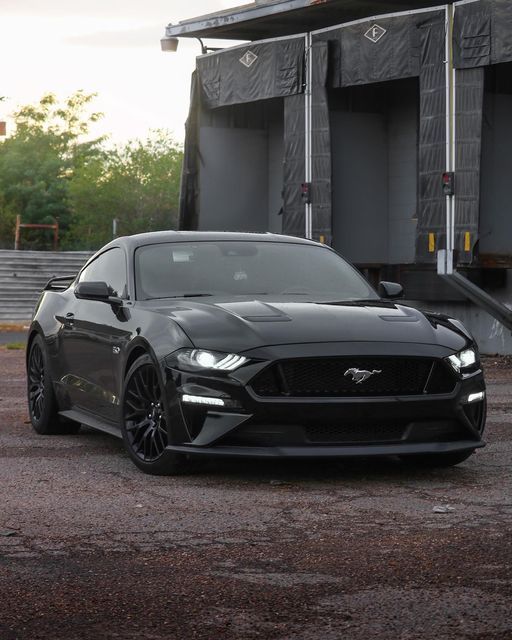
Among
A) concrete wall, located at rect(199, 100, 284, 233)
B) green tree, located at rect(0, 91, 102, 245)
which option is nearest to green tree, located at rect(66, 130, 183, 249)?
green tree, located at rect(0, 91, 102, 245)

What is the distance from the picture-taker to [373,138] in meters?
29.2

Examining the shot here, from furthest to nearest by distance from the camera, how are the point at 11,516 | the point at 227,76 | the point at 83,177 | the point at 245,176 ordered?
1. the point at 83,177
2. the point at 245,176
3. the point at 227,76
4. the point at 11,516

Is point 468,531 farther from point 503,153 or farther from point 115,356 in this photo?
point 503,153

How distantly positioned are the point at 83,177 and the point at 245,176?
214 ft

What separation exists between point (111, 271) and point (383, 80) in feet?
53.3

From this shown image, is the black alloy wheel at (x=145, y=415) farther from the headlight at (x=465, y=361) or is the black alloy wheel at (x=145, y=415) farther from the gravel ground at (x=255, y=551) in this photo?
the headlight at (x=465, y=361)

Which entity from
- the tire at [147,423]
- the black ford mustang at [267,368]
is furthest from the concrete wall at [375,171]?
the tire at [147,423]

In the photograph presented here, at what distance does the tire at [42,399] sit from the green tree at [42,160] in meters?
81.2

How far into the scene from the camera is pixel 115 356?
8.65 meters

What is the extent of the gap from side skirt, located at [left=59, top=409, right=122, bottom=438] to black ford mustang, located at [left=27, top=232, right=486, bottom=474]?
52 mm

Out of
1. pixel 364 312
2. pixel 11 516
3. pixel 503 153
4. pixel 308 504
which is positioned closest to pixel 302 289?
pixel 364 312

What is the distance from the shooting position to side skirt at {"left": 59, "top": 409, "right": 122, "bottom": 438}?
28.8 feet

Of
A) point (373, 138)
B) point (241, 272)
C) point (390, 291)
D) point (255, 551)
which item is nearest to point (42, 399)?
point (241, 272)

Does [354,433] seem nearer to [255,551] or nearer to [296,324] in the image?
[296,324]
